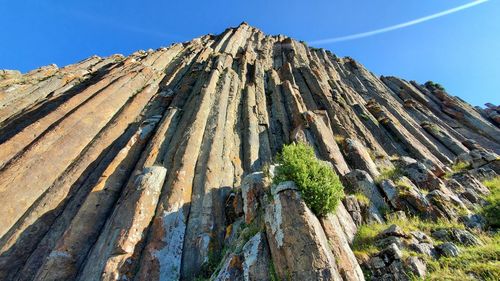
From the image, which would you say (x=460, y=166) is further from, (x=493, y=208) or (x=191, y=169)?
(x=191, y=169)

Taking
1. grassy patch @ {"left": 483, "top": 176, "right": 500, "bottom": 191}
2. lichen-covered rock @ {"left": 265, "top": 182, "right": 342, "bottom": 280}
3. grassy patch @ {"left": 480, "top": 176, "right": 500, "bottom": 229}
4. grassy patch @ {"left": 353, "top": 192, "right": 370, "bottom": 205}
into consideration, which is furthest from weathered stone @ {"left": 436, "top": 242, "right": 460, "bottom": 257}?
grassy patch @ {"left": 483, "top": 176, "right": 500, "bottom": 191}

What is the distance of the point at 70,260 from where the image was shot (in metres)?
12.3

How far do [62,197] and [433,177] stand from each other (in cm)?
2106

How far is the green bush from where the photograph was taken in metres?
10.3

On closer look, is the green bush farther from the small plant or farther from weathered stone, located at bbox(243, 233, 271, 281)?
the small plant

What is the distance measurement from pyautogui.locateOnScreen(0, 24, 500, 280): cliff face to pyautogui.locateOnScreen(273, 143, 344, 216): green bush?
21.2 inches

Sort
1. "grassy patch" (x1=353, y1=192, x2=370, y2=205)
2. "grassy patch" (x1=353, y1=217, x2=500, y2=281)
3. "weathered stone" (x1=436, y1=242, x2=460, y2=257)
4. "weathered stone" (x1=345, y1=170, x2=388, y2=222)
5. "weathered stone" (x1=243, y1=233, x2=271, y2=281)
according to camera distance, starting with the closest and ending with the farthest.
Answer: "grassy patch" (x1=353, y1=217, x2=500, y2=281), "weathered stone" (x1=243, y1=233, x2=271, y2=281), "weathered stone" (x1=436, y1=242, x2=460, y2=257), "weathered stone" (x1=345, y1=170, x2=388, y2=222), "grassy patch" (x1=353, y1=192, x2=370, y2=205)

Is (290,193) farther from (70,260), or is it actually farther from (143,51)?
(143,51)

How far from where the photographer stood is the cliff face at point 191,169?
435 inches

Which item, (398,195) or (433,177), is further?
(433,177)

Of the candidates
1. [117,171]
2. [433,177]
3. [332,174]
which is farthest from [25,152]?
[433,177]

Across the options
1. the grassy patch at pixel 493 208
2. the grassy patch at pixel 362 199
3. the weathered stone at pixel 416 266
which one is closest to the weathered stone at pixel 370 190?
the grassy patch at pixel 362 199

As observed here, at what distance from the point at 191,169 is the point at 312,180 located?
8.56 meters

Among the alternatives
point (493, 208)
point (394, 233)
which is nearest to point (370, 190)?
point (394, 233)
